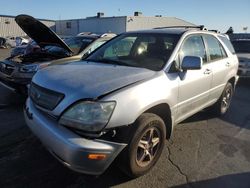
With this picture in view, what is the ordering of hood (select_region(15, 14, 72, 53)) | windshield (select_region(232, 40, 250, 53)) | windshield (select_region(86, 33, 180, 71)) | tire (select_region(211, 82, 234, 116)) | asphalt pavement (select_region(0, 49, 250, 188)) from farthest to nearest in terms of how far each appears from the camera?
windshield (select_region(232, 40, 250, 53)) < hood (select_region(15, 14, 72, 53)) < tire (select_region(211, 82, 234, 116)) < windshield (select_region(86, 33, 180, 71)) < asphalt pavement (select_region(0, 49, 250, 188))

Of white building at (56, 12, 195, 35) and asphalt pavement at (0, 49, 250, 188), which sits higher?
white building at (56, 12, 195, 35)

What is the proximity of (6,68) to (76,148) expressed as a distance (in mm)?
4467

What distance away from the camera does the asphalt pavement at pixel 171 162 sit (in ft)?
10.9

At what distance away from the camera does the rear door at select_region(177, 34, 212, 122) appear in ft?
12.9

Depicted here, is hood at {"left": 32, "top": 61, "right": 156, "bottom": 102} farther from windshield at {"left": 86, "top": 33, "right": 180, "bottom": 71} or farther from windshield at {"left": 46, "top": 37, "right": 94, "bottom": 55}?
windshield at {"left": 46, "top": 37, "right": 94, "bottom": 55}

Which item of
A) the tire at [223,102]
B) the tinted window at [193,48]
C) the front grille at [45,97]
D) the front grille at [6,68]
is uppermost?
the tinted window at [193,48]

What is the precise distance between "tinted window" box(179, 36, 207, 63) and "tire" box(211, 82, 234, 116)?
135cm

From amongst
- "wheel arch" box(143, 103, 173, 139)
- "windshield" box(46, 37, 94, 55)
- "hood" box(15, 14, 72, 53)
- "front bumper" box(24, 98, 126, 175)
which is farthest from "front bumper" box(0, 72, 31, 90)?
"wheel arch" box(143, 103, 173, 139)

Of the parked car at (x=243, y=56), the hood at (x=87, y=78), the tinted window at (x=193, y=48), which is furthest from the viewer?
the parked car at (x=243, y=56)

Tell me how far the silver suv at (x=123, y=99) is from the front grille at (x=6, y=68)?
8.38 feet

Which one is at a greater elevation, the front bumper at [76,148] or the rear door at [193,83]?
the rear door at [193,83]

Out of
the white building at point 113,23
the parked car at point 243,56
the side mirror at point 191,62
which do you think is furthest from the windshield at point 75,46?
the white building at point 113,23

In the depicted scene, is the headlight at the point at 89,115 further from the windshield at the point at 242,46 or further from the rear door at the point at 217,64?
the windshield at the point at 242,46

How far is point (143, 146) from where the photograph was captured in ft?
10.9
